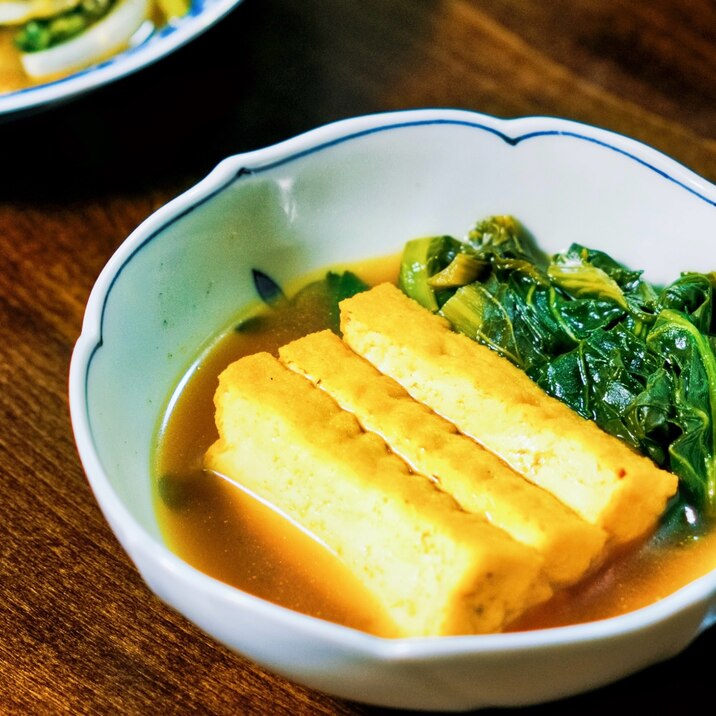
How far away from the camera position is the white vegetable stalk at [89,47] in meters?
2.64

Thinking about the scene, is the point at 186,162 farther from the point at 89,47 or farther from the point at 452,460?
the point at 452,460

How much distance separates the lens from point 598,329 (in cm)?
194

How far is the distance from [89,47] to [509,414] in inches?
69.6

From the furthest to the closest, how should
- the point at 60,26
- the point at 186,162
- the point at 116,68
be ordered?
the point at 60,26, the point at 186,162, the point at 116,68

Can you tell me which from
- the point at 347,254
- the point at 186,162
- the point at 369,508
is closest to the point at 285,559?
the point at 369,508

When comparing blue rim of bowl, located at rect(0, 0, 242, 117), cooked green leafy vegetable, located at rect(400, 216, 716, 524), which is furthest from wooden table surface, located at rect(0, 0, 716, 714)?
cooked green leafy vegetable, located at rect(400, 216, 716, 524)

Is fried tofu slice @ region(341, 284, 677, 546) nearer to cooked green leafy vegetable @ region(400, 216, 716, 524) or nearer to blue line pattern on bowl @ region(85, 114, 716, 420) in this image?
cooked green leafy vegetable @ region(400, 216, 716, 524)

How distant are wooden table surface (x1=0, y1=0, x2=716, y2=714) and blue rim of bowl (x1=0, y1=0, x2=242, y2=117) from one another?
3.2 inches

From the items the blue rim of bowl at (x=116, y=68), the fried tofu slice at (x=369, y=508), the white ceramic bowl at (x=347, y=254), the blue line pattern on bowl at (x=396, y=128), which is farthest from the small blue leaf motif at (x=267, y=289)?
the blue rim of bowl at (x=116, y=68)

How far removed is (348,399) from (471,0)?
6.19 ft

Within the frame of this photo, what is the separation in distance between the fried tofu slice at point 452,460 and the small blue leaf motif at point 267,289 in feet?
1.12

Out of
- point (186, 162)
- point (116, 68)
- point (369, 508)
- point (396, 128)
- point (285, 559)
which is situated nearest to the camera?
point (369, 508)

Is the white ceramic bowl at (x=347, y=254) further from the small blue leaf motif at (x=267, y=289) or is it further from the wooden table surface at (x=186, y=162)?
the wooden table surface at (x=186, y=162)

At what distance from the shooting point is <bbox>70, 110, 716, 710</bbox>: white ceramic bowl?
124 centimetres
